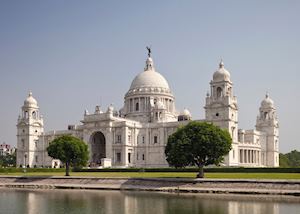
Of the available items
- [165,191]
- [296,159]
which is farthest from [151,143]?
[296,159]

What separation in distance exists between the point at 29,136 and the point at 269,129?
65189 millimetres

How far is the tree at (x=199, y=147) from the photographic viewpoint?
204 feet

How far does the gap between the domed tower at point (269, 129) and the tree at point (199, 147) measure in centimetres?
5519

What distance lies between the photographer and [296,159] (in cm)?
16538

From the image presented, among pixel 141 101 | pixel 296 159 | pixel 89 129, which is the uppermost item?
pixel 141 101

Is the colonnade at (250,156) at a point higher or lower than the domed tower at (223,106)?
lower

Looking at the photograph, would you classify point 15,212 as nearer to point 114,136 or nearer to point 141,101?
point 114,136

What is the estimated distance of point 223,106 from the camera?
98.4 metres

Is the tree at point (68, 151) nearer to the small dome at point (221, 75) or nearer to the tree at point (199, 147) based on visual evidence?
the tree at point (199, 147)

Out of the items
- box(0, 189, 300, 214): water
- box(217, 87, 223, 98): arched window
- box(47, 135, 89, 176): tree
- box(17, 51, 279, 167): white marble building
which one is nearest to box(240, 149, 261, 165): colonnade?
box(17, 51, 279, 167): white marble building

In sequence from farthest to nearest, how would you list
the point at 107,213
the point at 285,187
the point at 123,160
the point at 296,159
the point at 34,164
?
1. the point at 296,159
2. the point at 34,164
3. the point at 123,160
4. the point at 285,187
5. the point at 107,213

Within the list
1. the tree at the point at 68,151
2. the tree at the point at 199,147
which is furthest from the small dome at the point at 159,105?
the tree at the point at 199,147

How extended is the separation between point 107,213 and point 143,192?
17.8 m

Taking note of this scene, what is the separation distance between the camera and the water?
38875 millimetres
